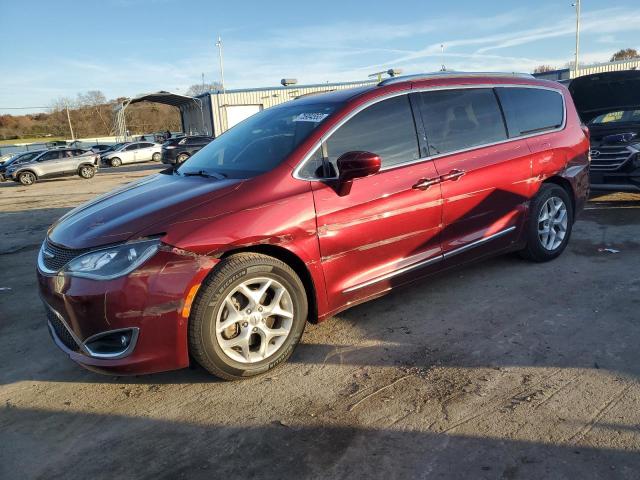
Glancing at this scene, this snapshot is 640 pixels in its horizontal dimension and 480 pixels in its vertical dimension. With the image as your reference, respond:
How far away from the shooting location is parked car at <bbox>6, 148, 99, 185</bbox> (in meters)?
22.9

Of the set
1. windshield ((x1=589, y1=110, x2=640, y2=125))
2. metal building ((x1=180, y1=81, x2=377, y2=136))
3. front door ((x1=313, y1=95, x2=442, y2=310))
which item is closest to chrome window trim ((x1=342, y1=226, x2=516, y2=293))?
front door ((x1=313, y1=95, x2=442, y2=310))

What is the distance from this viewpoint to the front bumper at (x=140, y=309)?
8.89 ft

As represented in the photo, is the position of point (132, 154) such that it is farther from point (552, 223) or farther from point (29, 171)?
point (552, 223)

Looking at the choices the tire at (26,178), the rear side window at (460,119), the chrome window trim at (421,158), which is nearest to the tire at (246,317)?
the chrome window trim at (421,158)

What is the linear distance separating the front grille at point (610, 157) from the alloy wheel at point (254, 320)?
19.5 ft

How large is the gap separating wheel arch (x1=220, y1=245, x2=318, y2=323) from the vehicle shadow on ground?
0.89 metres

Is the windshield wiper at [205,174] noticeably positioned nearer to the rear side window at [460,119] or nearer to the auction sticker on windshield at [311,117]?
the auction sticker on windshield at [311,117]

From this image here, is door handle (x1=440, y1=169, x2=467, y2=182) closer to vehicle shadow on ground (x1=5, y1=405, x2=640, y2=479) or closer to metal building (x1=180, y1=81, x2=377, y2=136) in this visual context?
vehicle shadow on ground (x1=5, y1=405, x2=640, y2=479)

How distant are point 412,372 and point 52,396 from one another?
2.31 metres

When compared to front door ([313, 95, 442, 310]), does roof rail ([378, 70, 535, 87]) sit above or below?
above

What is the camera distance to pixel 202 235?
113 inches

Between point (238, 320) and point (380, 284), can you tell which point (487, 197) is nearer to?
point (380, 284)

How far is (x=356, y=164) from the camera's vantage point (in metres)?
3.23

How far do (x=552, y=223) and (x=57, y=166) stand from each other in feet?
78.8
